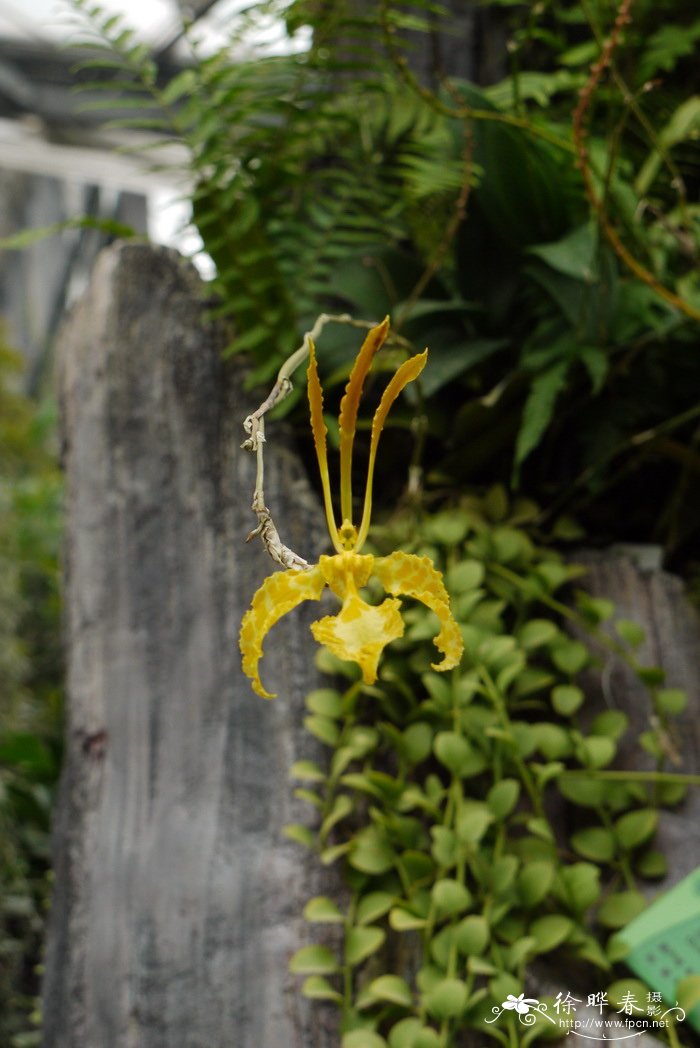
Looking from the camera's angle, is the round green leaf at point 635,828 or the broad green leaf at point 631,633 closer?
the round green leaf at point 635,828

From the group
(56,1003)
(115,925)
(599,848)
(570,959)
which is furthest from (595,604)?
(56,1003)

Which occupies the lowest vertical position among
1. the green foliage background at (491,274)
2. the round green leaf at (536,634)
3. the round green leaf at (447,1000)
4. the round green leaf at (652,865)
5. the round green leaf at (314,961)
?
the round green leaf at (447,1000)

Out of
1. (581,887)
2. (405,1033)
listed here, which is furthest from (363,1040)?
(581,887)

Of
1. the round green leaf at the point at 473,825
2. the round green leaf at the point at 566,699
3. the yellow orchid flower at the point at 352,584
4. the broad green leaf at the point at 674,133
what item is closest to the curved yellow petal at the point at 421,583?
the yellow orchid flower at the point at 352,584

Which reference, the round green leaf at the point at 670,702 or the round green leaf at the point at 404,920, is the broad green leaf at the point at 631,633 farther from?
the round green leaf at the point at 404,920

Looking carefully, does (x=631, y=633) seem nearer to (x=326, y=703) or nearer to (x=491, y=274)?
(x=326, y=703)

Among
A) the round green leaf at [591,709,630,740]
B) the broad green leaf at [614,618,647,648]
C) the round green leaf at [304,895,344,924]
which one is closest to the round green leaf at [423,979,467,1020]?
the round green leaf at [304,895,344,924]

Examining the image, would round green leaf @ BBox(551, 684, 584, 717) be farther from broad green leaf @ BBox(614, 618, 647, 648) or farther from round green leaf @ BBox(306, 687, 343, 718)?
round green leaf @ BBox(306, 687, 343, 718)
